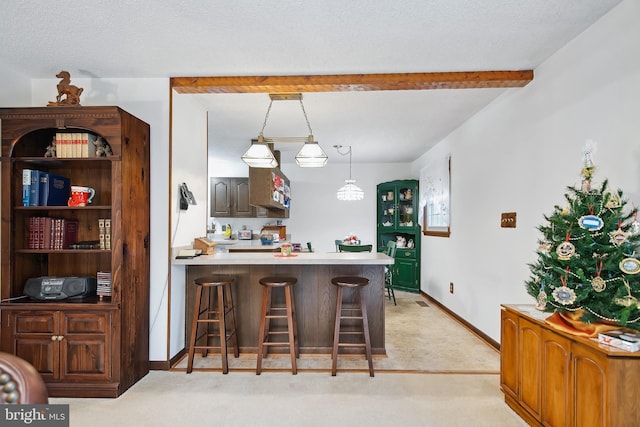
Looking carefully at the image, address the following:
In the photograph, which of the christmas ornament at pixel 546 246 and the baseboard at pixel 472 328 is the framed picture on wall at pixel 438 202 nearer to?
the baseboard at pixel 472 328

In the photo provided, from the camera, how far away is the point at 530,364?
206 centimetres

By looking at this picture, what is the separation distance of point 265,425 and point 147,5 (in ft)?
8.74

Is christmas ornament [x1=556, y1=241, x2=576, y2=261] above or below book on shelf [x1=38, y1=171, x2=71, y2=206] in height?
below

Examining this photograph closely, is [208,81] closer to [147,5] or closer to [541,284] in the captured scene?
[147,5]

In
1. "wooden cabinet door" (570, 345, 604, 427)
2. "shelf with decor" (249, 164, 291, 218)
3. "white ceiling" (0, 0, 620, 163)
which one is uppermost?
"white ceiling" (0, 0, 620, 163)

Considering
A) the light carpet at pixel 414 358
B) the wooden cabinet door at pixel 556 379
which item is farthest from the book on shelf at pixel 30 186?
the wooden cabinet door at pixel 556 379

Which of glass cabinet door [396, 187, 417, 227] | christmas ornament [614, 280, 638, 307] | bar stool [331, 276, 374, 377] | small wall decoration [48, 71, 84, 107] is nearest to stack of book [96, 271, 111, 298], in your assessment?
small wall decoration [48, 71, 84, 107]

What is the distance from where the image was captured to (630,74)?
188 cm

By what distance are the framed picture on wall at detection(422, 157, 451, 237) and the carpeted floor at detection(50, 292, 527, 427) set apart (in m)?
2.07

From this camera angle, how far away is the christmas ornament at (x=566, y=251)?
1.69m

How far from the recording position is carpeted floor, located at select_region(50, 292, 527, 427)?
7.18ft

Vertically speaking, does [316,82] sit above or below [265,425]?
above

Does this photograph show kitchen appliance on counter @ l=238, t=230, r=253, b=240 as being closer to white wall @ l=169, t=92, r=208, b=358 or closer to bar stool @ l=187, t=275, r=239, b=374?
white wall @ l=169, t=92, r=208, b=358

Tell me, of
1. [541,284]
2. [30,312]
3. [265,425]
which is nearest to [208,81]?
[30,312]
